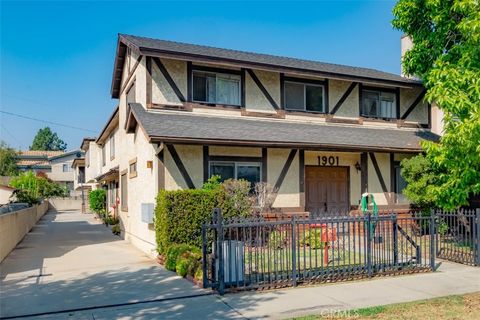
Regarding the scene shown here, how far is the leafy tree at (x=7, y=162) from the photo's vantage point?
57938 mm

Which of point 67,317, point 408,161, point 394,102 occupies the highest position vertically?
point 394,102

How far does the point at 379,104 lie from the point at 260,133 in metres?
6.72

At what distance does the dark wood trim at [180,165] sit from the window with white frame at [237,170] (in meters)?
0.87

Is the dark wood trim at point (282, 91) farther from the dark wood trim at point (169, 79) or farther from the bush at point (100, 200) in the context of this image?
the bush at point (100, 200)

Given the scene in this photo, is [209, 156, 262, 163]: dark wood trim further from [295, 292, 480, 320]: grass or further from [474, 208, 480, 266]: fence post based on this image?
[295, 292, 480, 320]: grass

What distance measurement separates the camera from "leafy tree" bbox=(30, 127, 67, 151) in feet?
389

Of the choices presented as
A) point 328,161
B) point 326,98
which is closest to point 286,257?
point 328,161

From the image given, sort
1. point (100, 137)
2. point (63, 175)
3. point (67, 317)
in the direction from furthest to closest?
point (63, 175) → point (100, 137) → point (67, 317)

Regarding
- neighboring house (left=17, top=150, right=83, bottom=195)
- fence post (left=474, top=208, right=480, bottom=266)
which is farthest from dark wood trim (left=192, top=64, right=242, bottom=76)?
neighboring house (left=17, top=150, right=83, bottom=195)

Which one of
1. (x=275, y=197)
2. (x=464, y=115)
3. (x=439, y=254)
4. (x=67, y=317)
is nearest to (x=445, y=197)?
(x=439, y=254)

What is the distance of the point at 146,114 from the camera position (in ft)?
43.2

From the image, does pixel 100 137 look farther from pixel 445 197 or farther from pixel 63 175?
pixel 63 175

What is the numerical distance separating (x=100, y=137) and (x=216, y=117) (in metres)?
13.9

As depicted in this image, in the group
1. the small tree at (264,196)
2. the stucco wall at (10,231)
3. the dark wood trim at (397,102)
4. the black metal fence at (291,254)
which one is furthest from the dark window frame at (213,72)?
the dark wood trim at (397,102)
